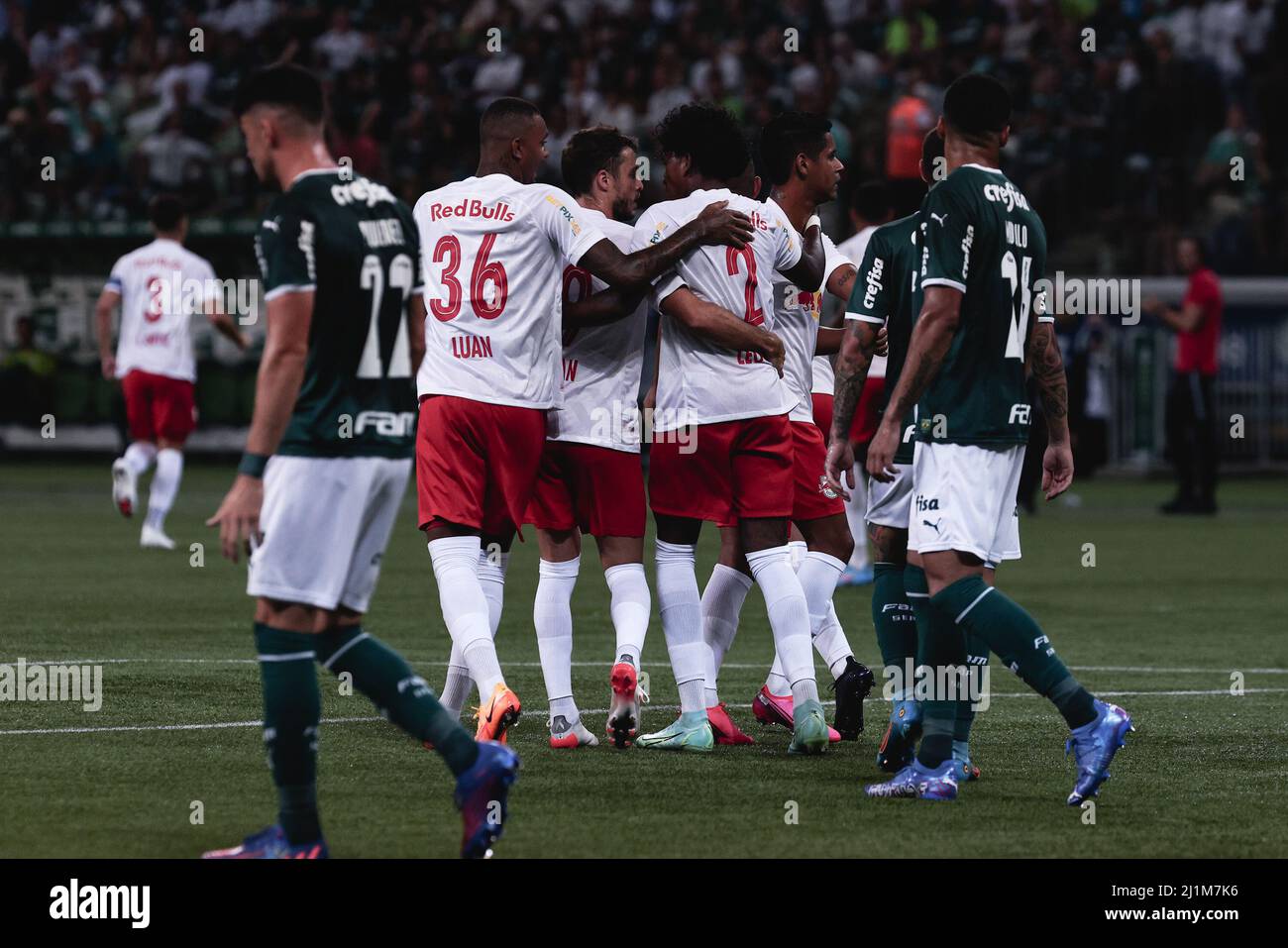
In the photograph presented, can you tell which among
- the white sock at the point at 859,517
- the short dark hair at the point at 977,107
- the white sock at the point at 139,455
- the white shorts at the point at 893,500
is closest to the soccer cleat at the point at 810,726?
the white shorts at the point at 893,500

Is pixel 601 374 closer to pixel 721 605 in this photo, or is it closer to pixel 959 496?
pixel 721 605

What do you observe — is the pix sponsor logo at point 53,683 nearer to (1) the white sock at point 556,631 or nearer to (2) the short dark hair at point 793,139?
(1) the white sock at point 556,631

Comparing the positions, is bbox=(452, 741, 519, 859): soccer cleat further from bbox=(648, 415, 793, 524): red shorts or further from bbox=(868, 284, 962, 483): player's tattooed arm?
bbox=(648, 415, 793, 524): red shorts

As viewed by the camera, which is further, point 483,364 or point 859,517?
point 859,517

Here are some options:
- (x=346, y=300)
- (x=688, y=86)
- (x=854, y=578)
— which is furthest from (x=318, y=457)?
(x=688, y=86)

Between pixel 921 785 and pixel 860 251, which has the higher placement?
pixel 860 251

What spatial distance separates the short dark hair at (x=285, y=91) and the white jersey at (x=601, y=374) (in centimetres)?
232

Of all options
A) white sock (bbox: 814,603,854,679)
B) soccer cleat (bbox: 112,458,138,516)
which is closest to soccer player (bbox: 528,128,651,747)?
white sock (bbox: 814,603,854,679)

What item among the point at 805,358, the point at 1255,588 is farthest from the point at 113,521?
the point at 805,358

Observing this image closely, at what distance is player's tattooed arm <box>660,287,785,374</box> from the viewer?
7.79m

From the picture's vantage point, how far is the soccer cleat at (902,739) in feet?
24.7

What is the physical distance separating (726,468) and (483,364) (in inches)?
40.2
